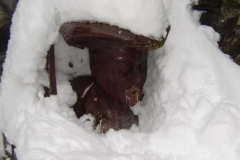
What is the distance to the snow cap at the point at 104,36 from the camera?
3.37 feet

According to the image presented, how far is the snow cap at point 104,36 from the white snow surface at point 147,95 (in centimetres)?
3

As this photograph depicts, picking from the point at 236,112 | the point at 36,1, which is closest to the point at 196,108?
the point at 236,112

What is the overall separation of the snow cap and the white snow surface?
0.03 meters

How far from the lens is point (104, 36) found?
1.03m

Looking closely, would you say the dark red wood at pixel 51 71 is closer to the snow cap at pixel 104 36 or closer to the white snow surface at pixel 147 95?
the white snow surface at pixel 147 95

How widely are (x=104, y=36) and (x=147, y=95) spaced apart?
0.44 meters

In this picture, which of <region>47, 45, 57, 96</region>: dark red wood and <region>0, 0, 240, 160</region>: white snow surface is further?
<region>47, 45, 57, 96</region>: dark red wood

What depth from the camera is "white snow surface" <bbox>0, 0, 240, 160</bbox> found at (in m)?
1.04

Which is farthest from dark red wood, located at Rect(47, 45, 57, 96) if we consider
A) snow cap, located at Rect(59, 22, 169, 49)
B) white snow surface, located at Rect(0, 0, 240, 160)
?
snow cap, located at Rect(59, 22, 169, 49)

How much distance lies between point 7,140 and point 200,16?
38.9 inches

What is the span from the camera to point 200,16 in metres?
1.33

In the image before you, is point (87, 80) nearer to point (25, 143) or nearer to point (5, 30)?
point (25, 143)

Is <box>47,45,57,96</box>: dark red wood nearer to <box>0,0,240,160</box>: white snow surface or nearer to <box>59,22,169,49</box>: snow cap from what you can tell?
<box>0,0,240,160</box>: white snow surface

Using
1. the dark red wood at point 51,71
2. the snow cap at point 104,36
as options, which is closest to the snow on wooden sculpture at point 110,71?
the snow cap at point 104,36
